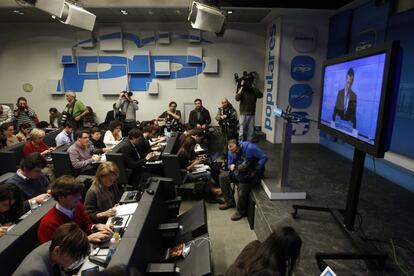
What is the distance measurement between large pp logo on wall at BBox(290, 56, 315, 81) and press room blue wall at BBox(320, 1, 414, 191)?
0.89m

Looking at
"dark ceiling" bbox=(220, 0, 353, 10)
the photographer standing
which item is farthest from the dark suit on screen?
the photographer standing

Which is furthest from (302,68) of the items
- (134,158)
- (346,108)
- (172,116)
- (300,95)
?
(134,158)

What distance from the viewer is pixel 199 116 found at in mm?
7254

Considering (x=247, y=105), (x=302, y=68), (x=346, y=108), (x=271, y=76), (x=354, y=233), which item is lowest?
(x=354, y=233)

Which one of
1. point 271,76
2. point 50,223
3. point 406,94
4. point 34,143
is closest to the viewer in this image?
point 50,223

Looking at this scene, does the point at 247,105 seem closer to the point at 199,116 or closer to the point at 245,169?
the point at 199,116

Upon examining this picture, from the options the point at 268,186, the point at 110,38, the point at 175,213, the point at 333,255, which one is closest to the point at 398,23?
the point at 268,186

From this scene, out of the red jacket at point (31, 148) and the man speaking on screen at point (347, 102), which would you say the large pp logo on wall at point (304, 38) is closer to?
the man speaking on screen at point (347, 102)

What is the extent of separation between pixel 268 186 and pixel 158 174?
1.86 meters

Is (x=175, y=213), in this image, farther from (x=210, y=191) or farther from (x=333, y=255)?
(x=333, y=255)

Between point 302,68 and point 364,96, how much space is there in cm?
448

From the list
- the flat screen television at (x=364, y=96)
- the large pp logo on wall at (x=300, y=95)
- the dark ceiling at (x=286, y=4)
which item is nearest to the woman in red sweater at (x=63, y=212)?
the flat screen television at (x=364, y=96)

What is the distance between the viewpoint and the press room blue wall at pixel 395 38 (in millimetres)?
3971

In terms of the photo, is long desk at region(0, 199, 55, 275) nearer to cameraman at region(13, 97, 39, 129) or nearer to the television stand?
Result: the television stand
